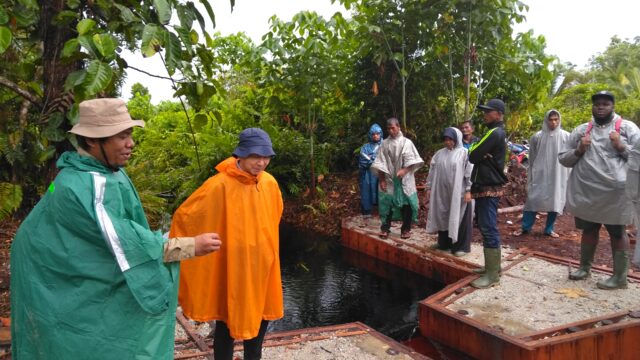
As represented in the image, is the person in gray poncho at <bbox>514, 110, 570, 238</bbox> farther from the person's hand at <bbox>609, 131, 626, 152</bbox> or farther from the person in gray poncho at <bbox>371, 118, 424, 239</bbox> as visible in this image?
the person's hand at <bbox>609, 131, 626, 152</bbox>

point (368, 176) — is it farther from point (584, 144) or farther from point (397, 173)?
point (584, 144)

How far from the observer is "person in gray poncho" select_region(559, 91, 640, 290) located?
4148 mm

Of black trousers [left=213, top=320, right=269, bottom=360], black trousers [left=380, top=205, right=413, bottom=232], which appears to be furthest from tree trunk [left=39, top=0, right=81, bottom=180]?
black trousers [left=380, top=205, right=413, bottom=232]

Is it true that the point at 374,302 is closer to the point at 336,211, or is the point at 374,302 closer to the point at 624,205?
the point at 624,205

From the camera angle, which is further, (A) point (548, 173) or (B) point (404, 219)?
(B) point (404, 219)

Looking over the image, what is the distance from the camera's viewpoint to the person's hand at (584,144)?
4.29 metres

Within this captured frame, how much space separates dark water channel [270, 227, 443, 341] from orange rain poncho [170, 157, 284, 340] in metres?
2.37

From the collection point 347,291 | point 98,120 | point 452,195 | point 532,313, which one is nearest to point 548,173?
point 452,195

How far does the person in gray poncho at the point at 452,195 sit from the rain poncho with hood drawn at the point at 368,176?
5.90ft

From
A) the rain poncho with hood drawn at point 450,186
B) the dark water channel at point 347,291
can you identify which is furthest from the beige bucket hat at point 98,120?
the rain poncho with hood drawn at point 450,186

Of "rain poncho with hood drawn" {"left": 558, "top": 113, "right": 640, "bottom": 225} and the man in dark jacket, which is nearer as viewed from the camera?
"rain poncho with hood drawn" {"left": 558, "top": 113, "right": 640, "bottom": 225}

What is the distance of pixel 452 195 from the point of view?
557 cm

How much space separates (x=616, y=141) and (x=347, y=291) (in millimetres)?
3440

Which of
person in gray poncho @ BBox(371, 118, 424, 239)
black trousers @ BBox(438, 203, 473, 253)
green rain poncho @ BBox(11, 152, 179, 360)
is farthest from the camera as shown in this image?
person in gray poncho @ BBox(371, 118, 424, 239)
